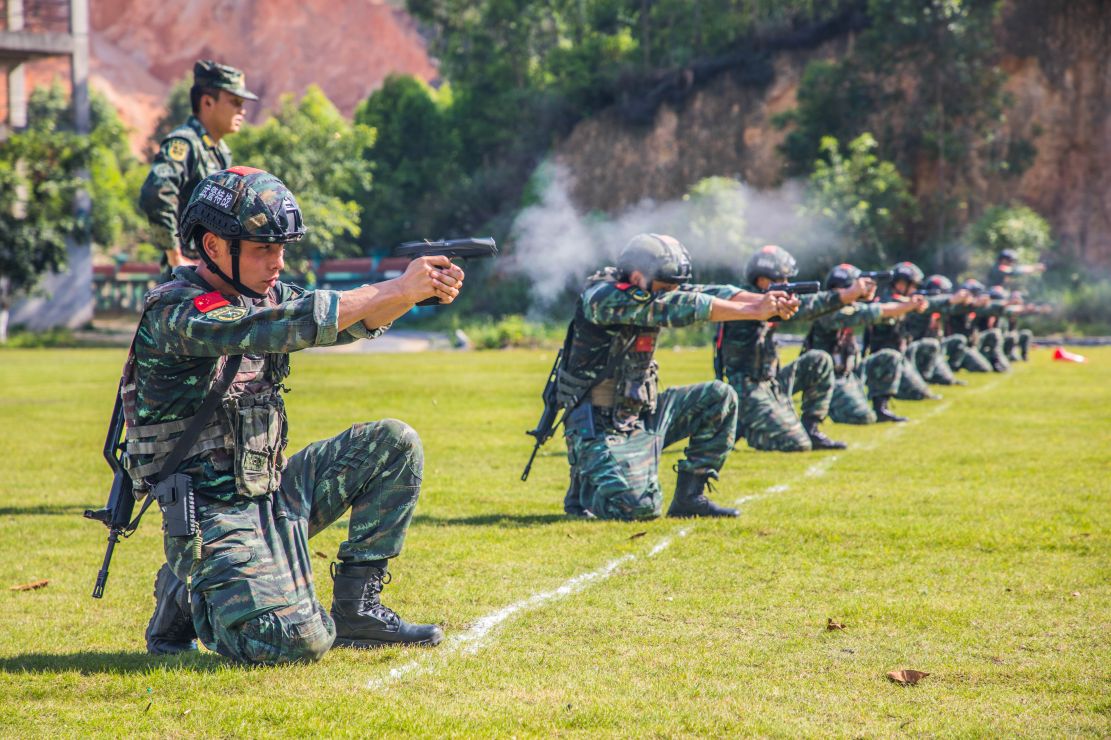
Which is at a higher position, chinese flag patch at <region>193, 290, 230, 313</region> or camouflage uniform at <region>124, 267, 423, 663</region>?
chinese flag patch at <region>193, 290, 230, 313</region>

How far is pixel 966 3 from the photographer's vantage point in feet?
158

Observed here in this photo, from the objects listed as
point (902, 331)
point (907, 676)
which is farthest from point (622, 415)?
point (902, 331)

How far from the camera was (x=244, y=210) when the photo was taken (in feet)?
17.1

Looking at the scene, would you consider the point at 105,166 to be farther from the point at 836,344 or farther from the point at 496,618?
the point at 496,618

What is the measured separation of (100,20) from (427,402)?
106424 mm

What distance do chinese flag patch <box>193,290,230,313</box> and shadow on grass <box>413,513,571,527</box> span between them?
3.95 m

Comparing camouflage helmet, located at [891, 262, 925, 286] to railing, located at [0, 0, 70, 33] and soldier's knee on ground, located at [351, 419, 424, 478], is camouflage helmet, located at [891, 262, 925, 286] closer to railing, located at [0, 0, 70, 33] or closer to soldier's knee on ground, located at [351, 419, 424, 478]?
soldier's knee on ground, located at [351, 419, 424, 478]

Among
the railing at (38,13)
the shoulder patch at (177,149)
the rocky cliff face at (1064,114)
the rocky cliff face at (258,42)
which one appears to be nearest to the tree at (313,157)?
the railing at (38,13)

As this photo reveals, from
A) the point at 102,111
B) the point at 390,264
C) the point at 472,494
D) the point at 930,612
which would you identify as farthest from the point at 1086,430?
the point at 102,111

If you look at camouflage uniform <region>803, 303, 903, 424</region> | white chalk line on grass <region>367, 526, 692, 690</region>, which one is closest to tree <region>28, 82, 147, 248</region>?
camouflage uniform <region>803, 303, 903, 424</region>

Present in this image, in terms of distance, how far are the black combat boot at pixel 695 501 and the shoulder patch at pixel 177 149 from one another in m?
4.10

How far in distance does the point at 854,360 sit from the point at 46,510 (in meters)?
9.57

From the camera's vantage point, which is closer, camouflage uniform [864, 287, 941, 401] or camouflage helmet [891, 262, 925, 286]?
camouflage helmet [891, 262, 925, 286]

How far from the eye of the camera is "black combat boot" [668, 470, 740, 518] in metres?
8.88
